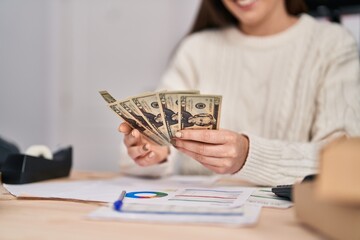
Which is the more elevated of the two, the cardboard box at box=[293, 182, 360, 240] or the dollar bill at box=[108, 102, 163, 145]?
the dollar bill at box=[108, 102, 163, 145]

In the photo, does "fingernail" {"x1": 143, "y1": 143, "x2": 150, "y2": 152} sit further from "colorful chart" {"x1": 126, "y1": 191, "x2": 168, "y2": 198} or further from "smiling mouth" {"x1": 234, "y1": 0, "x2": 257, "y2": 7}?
"smiling mouth" {"x1": 234, "y1": 0, "x2": 257, "y2": 7}

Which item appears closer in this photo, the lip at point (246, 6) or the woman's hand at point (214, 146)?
the woman's hand at point (214, 146)

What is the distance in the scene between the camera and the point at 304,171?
3.56ft

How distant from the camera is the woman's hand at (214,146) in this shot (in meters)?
0.96

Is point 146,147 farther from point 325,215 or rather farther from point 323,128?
point 325,215

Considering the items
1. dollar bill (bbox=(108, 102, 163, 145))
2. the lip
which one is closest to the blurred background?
the lip

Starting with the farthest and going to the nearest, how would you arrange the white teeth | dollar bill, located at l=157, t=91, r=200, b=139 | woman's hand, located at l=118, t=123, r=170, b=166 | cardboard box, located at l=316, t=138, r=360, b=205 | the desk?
the white teeth < woman's hand, located at l=118, t=123, r=170, b=166 < dollar bill, located at l=157, t=91, r=200, b=139 < the desk < cardboard box, located at l=316, t=138, r=360, b=205

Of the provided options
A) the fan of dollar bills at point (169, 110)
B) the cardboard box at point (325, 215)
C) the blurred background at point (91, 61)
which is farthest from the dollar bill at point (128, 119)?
the blurred background at point (91, 61)

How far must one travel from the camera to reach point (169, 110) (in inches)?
35.4

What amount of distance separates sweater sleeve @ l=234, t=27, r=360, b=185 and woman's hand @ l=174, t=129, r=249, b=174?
0.05 m

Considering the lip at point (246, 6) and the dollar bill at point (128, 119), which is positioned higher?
the lip at point (246, 6)

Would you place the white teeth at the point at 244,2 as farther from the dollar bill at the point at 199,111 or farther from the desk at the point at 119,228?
the desk at the point at 119,228

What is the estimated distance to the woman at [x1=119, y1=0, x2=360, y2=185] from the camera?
107 cm

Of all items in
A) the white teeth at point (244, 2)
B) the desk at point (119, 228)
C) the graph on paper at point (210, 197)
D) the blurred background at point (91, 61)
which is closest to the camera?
the desk at point (119, 228)
